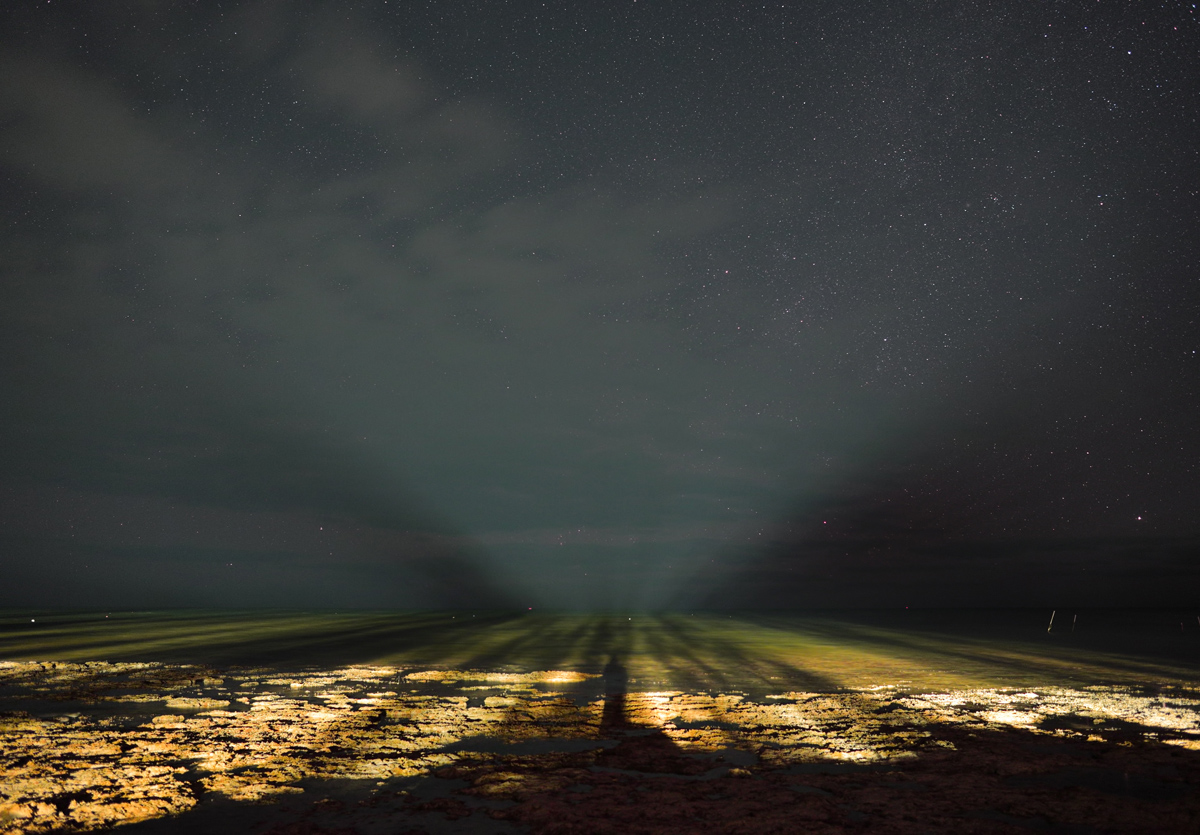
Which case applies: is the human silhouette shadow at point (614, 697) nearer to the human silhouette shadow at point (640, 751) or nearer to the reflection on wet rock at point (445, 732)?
the human silhouette shadow at point (640, 751)

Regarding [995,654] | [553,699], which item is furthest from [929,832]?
[995,654]

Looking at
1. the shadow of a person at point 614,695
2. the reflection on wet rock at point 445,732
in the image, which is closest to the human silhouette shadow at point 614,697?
the shadow of a person at point 614,695

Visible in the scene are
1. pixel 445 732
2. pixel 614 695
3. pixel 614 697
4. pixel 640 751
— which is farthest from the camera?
pixel 614 695

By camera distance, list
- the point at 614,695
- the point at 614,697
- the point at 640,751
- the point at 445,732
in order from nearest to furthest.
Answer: the point at 640,751 → the point at 445,732 → the point at 614,697 → the point at 614,695

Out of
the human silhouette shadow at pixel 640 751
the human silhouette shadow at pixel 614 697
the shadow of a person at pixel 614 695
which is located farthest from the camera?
the shadow of a person at pixel 614 695

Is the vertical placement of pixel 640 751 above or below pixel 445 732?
above

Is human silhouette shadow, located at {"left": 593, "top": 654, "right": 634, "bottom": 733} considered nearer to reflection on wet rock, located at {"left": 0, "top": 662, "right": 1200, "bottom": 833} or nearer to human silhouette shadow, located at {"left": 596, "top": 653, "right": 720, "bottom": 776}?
human silhouette shadow, located at {"left": 596, "top": 653, "right": 720, "bottom": 776}

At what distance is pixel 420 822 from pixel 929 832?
6.20 meters

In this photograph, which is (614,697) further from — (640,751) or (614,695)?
(640,751)

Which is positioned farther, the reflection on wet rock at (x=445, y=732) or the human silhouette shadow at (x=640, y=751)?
the human silhouette shadow at (x=640, y=751)

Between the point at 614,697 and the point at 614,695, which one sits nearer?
the point at 614,697

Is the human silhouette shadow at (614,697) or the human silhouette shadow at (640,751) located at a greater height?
the human silhouette shadow at (640,751)

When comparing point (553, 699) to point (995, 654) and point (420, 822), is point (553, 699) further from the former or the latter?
point (995, 654)

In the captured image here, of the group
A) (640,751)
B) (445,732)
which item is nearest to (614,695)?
(445,732)
